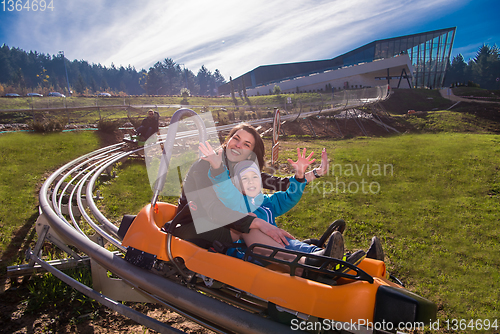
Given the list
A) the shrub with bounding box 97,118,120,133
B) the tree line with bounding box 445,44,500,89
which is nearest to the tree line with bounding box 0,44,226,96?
the shrub with bounding box 97,118,120,133

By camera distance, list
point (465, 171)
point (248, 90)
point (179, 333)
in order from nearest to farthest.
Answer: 1. point (179, 333)
2. point (465, 171)
3. point (248, 90)

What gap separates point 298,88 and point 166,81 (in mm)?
59937

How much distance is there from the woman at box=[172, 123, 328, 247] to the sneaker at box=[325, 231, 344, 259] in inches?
17.3

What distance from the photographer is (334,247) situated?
200 centimetres

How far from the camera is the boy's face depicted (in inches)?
94.5

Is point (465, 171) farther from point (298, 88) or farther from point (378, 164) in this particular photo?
point (298, 88)

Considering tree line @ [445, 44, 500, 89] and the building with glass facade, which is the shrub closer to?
the building with glass facade

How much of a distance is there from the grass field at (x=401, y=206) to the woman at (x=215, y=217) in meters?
2.45

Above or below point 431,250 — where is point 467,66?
above

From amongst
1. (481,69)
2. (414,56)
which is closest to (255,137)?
(414,56)

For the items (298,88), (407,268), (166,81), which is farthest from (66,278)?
(166,81)

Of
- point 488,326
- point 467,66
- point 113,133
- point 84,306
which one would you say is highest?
point 467,66

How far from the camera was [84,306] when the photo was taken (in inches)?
119

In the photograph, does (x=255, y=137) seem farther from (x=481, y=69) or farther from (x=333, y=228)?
(x=481, y=69)
